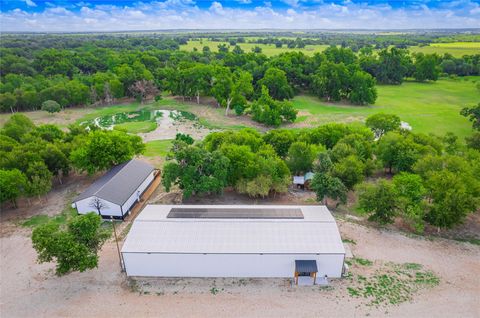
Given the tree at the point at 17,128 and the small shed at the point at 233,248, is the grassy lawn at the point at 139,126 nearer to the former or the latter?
the tree at the point at 17,128

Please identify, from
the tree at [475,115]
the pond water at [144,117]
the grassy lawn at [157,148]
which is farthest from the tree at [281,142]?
the tree at [475,115]

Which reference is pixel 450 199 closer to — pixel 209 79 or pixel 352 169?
pixel 352 169

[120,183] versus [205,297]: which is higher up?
[120,183]

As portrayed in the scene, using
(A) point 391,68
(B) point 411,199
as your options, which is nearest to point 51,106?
(B) point 411,199

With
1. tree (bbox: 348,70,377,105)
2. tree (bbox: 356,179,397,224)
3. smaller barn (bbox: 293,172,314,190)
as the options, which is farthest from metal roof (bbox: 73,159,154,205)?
tree (bbox: 348,70,377,105)

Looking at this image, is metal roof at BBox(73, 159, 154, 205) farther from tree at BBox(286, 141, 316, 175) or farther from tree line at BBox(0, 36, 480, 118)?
tree line at BBox(0, 36, 480, 118)

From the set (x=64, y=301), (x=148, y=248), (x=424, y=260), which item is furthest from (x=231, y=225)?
(x=424, y=260)
